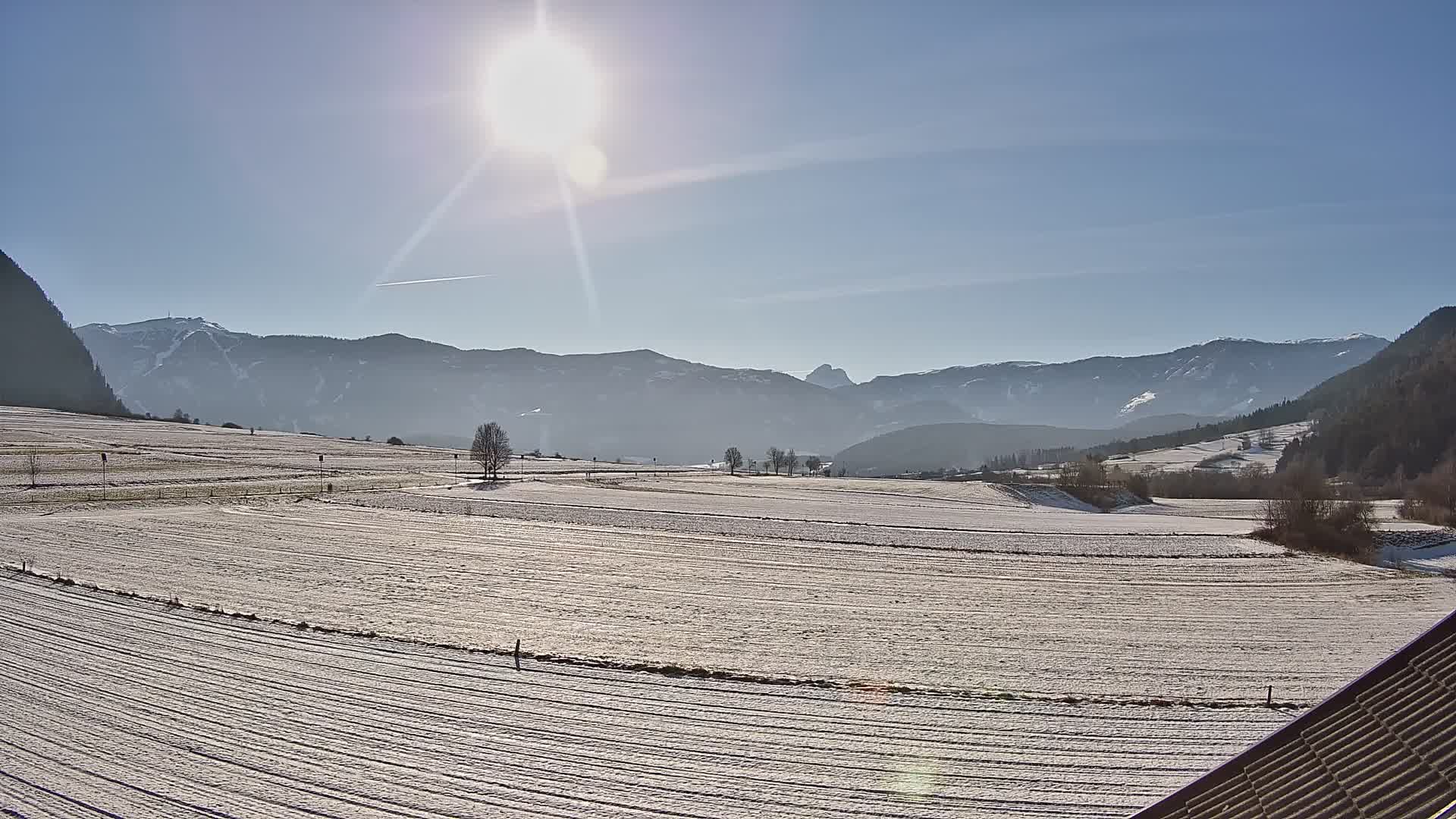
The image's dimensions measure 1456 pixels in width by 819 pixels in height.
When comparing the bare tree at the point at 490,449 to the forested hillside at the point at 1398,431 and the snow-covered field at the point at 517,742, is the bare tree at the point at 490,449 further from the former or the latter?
the forested hillside at the point at 1398,431

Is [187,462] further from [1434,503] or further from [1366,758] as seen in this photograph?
[1434,503]

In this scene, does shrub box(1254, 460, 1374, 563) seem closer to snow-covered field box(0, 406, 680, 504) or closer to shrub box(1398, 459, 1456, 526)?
shrub box(1398, 459, 1456, 526)

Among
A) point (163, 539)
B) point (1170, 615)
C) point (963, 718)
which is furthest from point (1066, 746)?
point (163, 539)

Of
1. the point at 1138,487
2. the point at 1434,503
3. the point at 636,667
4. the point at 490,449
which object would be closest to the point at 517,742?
the point at 636,667

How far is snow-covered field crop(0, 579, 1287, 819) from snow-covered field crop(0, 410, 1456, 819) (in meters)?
0.08

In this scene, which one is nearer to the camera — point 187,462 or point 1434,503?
point 1434,503

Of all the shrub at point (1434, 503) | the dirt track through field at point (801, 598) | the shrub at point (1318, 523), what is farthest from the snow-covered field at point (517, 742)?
the shrub at point (1434, 503)

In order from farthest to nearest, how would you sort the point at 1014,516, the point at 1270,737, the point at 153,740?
1. the point at 1014,516
2. the point at 153,740
3. the point at 1270,737

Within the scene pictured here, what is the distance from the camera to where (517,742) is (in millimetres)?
15664

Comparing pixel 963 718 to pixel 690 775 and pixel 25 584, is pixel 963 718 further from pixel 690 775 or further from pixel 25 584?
pixel 25 584

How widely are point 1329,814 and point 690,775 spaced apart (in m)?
10.8

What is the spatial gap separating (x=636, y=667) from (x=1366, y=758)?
1735cm

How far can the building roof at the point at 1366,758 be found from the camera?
213 inches

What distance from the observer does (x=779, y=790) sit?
1381cm
